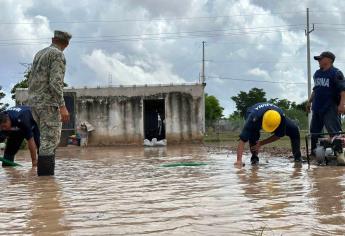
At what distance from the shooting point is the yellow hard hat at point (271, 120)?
7527mm

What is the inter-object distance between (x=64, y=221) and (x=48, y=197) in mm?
1112

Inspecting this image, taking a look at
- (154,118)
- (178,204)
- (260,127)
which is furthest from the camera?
(154,118)

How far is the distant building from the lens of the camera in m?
20.5

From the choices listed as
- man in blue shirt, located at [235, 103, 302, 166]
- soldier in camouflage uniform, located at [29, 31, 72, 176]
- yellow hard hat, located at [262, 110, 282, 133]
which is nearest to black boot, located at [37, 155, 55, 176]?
soldier in camouflage uniform, located at [29, 31, 72, 176]

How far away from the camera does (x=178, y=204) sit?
12.3 feet

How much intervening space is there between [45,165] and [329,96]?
4323 millimetres

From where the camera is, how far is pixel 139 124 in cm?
2070

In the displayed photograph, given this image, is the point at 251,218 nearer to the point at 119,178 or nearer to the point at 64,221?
the point at 64,221

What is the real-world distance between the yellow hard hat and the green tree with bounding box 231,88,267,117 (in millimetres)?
60970

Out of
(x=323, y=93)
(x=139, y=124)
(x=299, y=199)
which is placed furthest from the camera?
(x=139, y=124)

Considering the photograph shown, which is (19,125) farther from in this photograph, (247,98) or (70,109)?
(247,98)

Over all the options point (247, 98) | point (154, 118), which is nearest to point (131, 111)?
point (154, 118)

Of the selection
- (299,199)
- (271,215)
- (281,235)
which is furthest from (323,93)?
(281,235)

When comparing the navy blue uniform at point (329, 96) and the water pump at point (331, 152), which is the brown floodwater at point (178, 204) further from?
the navy blue uniform at point (329, 96)
